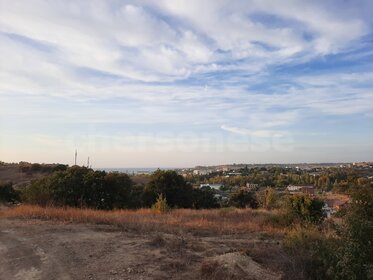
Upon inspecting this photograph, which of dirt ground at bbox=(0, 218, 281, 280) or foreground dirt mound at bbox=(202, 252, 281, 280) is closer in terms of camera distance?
foreground dirt mound at bbox=(202, 252, 281, 280)

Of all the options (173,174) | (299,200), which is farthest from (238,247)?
(173,174)

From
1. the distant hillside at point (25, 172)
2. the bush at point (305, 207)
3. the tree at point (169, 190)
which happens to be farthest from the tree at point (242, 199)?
the distant hillside at point (25, 172)

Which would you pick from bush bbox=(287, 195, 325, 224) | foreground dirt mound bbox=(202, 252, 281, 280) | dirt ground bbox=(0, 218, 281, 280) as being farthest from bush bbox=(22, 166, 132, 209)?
foreground dirt mound bbox=(202, 252, 281, 280)

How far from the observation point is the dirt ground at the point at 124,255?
866cm

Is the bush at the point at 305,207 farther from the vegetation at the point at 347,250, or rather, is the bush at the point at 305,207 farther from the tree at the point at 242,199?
the tree at the point at 242,199

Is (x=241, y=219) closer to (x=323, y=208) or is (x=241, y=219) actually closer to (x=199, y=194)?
(x=323, y=208)

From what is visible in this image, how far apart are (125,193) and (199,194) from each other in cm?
993

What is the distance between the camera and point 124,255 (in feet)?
32.5

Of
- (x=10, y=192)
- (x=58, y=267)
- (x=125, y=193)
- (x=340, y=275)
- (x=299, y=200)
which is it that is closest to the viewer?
(x=340, y=275)

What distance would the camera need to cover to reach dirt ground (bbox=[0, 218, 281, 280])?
8.66m

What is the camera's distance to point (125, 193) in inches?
1041

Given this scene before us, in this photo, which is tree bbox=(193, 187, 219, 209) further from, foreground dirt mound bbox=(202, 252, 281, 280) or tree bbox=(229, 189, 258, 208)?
foreground dirt mound bbox=(202, 252, 281, 280)

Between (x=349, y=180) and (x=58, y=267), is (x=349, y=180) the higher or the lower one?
the higher one

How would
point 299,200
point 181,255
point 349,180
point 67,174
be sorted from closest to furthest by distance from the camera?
point 181,255, point 349,180, point 299,200, point 67,174
